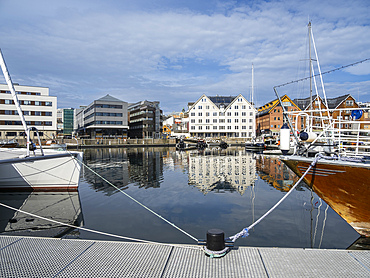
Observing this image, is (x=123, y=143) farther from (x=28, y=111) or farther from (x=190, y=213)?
(x=190, y=213)

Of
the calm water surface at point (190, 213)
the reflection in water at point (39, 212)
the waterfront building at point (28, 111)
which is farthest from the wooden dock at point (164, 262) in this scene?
the waterfront building at point (28, 111)

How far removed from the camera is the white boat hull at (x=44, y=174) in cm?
1656

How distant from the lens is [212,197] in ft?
50.9

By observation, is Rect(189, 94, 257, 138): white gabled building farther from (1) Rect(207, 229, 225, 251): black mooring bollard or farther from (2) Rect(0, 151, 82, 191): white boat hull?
(1) Rect(207, 229, 225, 251): black mooring bollard

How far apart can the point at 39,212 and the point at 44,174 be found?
4636 mm

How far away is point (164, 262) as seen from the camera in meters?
5.93

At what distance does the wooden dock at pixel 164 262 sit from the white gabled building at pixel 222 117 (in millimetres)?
94536

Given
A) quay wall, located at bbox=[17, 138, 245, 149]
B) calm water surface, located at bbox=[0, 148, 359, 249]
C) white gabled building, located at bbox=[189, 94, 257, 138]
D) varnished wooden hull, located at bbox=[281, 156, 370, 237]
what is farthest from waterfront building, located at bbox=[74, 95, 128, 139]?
varnished wooden hull, located at bbox=[281, 156, 370, 237]

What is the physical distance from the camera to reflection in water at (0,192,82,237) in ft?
33.9

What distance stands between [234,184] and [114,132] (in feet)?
271

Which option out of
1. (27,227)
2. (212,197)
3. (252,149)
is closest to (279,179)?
(212,197)

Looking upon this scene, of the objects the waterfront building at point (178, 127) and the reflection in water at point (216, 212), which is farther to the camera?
the waterfront building at point (178, 127)

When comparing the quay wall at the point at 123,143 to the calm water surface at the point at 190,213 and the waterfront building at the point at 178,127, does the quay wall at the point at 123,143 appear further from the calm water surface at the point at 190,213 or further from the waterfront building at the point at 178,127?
the calm water surface at the point at 190,213

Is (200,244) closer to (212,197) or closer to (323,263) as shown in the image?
(323,263)
